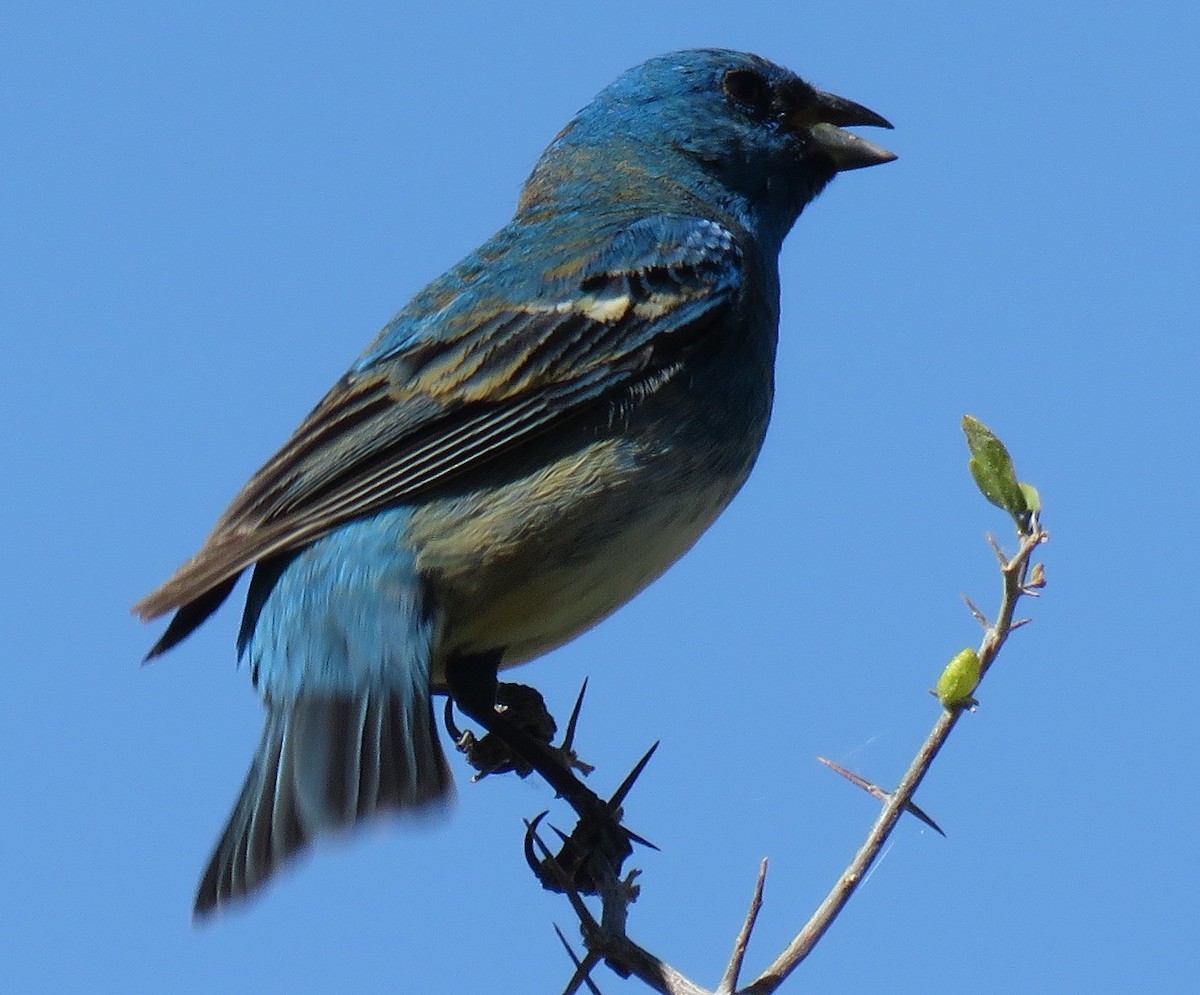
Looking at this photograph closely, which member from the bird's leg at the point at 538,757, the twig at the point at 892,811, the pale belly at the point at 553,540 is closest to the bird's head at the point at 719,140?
the pale belly at the point at 553,540

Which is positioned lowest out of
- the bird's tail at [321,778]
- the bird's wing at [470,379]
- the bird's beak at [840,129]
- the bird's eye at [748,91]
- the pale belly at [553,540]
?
the bird's tail at [321,778]

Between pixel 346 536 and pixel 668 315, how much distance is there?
150cm

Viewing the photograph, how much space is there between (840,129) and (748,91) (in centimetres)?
46

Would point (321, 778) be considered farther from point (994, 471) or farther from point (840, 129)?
point (840, 129)

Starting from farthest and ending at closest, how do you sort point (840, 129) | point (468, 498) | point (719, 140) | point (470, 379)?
point (840, 129)
point (719, 140)
point (470, 379)
point (468, 498)

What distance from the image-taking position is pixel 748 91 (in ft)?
24.6

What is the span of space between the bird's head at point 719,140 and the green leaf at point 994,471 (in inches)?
150

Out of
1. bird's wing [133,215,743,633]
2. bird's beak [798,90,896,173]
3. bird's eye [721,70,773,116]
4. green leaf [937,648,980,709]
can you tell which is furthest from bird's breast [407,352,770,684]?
green leaf [937,648,980,709]

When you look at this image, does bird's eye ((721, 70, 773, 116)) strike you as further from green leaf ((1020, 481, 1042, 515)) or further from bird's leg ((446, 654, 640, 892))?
green leaf ((1020, 481, 1042, 515))

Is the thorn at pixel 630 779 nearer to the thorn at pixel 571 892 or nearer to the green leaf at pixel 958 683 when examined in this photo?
the thorn at pixel 571 892

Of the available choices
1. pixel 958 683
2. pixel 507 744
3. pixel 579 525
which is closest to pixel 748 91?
pixel 579 525

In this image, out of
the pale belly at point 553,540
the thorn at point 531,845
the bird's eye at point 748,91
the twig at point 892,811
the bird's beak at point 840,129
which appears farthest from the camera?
the bird's eye at point 748,91

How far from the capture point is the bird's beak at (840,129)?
7.34 meters

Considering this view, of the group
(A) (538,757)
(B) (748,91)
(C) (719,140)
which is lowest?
(A) (538,757)
